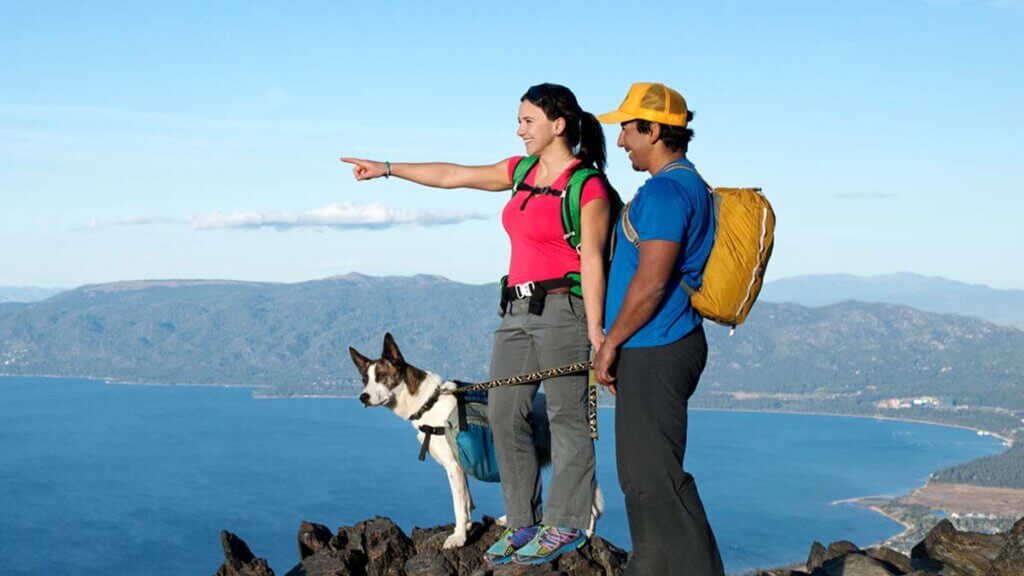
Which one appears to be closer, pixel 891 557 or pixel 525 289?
pixel 525 289

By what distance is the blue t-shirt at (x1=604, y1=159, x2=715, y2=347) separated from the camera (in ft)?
14.7

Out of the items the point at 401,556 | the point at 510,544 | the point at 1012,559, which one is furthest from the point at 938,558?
the point at 401,556

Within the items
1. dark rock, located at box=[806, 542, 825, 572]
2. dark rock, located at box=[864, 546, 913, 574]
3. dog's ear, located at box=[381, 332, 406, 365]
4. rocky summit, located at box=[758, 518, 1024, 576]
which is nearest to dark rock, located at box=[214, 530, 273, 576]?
dog's ear, located at box=[381, 332, 406, 365]

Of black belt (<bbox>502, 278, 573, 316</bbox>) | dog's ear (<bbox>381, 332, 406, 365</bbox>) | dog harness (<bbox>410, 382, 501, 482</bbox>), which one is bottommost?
dog harness (<bbox>410, 382, 501, 482</bbox>)

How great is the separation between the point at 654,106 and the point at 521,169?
4.98ft

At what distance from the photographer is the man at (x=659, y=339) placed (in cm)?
455

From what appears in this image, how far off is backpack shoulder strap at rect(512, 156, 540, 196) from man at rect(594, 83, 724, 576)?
1.21 m

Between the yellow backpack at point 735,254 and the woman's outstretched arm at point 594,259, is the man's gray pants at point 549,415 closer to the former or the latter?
the woman's outstretched arm at point 594,259

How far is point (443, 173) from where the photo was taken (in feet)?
21.5

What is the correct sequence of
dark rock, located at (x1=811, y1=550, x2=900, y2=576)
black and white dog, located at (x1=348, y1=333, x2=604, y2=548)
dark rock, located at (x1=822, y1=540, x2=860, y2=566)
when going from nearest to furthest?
dark rock, located at (x1=811, y1=550, x2=900, y2=576)
black and white dog, located at (x1=348, y1=333, x2=604, y2=548)
dark rock, located at (x1=822, y1=540, x2=860, y2=566)

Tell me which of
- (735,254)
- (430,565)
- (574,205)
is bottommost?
(430,565)

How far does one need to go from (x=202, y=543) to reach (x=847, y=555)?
121165 mm

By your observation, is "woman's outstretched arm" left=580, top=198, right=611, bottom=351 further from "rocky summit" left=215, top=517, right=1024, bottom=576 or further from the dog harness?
"rocky summit" left=215, top=517, right=1024, bottom=576

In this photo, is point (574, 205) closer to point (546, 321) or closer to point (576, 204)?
point (576, 204)
